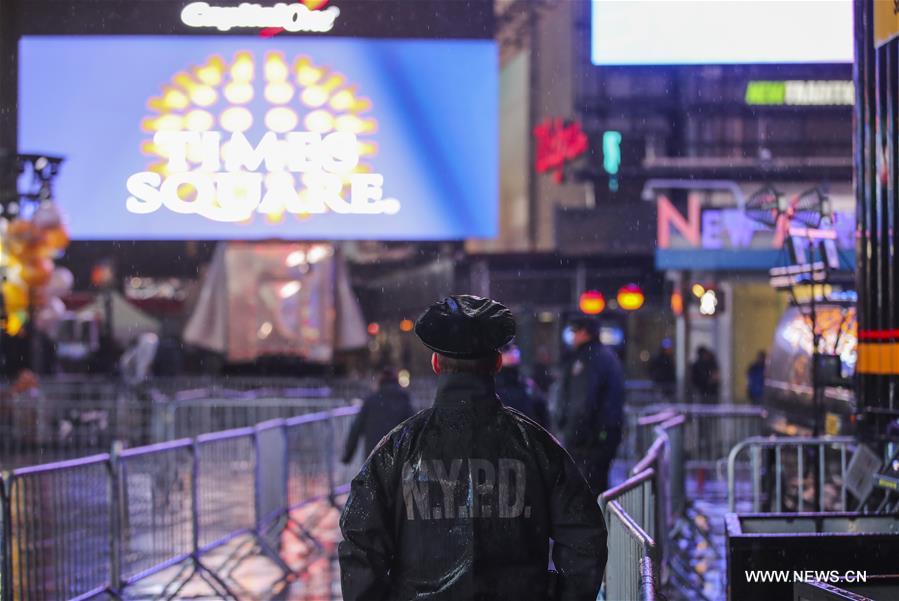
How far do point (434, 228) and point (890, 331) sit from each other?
3.57 meters

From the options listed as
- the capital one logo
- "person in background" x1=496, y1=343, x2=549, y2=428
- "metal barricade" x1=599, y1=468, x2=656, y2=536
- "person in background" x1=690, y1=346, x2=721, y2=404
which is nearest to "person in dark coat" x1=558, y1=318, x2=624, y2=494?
"person in background" x1=496, y1=343, x2=549, y2=428

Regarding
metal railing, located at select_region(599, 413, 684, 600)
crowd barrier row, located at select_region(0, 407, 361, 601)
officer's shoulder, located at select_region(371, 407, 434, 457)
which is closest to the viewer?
officer's shoulder, located at select_region(371, 407, 434, 457)

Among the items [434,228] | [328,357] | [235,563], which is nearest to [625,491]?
[434,228]

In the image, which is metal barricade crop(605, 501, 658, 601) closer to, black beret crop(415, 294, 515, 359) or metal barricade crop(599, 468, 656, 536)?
metal barricade crop(599, 468, 656, 536)

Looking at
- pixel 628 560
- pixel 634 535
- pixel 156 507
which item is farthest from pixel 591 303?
pixel 634 535

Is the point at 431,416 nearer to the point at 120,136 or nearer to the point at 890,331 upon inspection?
the point at 890,331

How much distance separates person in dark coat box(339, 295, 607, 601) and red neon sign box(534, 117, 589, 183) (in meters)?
30.4

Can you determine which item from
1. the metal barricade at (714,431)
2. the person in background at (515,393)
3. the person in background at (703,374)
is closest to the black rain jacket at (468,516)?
the person in background at (515,393)

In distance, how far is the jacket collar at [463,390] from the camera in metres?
4.09

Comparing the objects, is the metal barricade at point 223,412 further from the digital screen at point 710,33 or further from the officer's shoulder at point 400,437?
the officer's shoulder at point 400,437

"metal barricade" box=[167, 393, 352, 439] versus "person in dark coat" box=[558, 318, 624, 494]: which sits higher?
"person in dark coat" box=[558, 318, 624, 494]

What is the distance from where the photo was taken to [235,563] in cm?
1111

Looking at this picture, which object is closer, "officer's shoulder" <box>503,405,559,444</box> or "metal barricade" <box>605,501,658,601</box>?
"officer's shoulder" <box>503,405,559,444</box>

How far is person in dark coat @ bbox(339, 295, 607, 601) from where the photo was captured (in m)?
3.97
